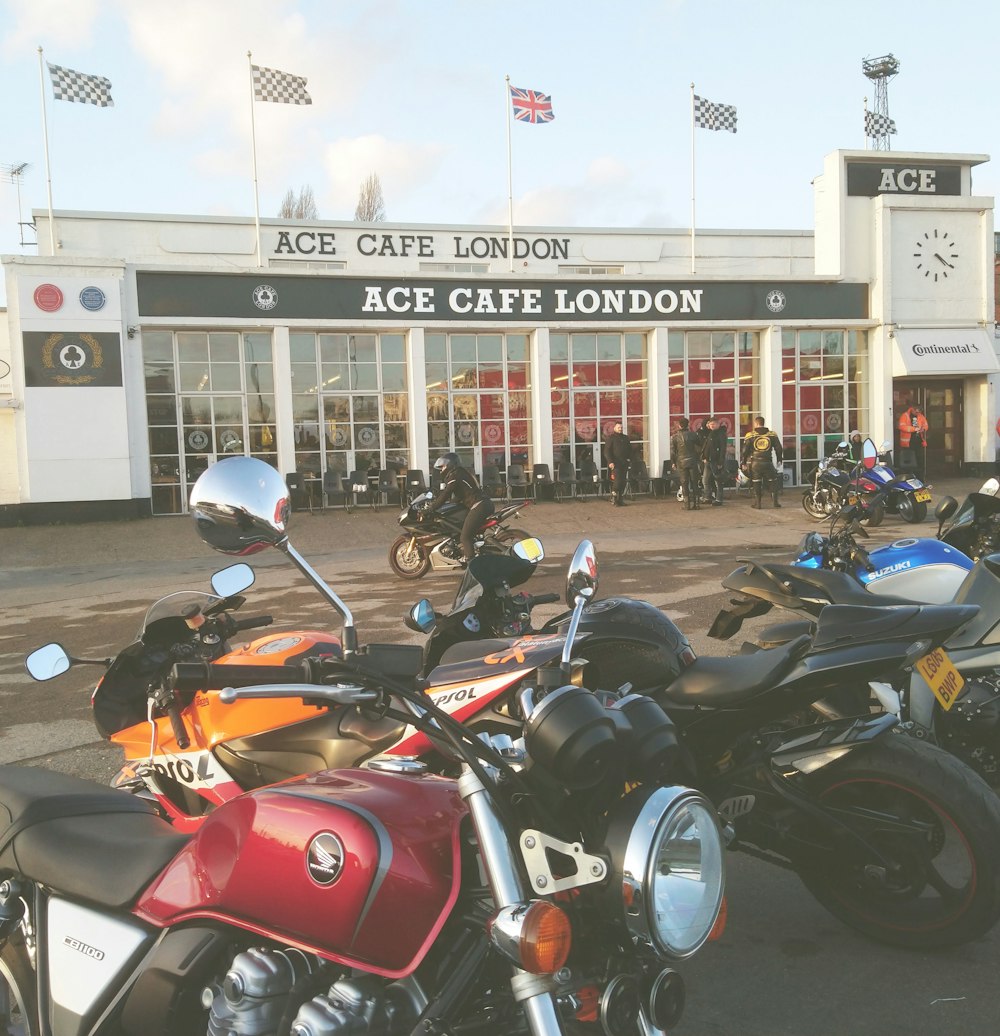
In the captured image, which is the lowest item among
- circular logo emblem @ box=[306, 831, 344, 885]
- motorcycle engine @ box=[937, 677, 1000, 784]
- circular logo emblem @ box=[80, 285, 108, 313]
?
motorcycle engine @ box=[937, 677, 1000, 784]

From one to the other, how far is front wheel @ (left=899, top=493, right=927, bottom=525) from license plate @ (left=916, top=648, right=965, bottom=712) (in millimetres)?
13270

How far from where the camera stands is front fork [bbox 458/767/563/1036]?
1601mm

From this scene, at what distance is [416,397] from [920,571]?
1949cm

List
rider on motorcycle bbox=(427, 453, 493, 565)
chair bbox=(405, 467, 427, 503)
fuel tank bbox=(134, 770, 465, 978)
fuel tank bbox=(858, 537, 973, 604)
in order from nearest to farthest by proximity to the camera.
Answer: fuel tank bbox=(134, 770, 465, 978)
fuel tank bbox=(858, 537, 973, 604)
rider on motorcycle bbox=(427, 453, 493, 565)
chair bbox=(405, 467, 427, 503)

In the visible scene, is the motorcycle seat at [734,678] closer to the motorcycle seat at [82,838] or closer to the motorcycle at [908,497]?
the motorcycle seat at [82,838]

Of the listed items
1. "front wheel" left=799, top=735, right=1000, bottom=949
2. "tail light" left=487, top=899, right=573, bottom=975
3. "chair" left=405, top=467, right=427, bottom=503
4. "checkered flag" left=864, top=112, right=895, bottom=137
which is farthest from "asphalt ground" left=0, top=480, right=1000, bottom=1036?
"checkered flag" left=864, top=112, right=895, bottom=137

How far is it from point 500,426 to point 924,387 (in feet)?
38.4

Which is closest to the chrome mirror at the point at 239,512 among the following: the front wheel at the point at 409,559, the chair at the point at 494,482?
the front wheel at the point at 409,559

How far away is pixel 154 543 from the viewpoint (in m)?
18.4

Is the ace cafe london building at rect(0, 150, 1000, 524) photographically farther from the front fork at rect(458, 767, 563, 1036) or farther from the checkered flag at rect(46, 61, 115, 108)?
the front fork at rect(458, 767, 563, 1036)

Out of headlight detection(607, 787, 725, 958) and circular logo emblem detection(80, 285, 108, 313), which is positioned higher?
circular logo emblem detection(80, 285, 108, 313)

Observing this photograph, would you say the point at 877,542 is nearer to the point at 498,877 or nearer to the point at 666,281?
the point at 666,281

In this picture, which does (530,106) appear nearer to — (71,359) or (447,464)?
(71,359)

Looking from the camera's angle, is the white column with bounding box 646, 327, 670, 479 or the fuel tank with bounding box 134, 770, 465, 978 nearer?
the fuel tank with bounding box 134, 770, 465, 978
